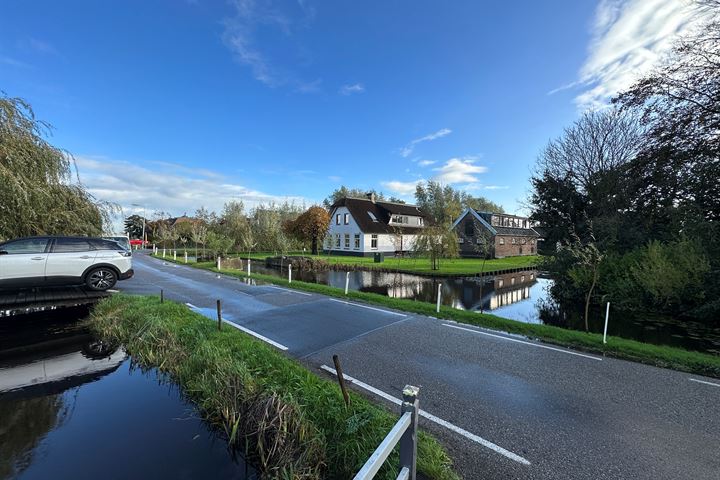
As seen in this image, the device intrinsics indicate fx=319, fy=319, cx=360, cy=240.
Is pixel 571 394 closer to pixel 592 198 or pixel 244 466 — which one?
pixel 244 466

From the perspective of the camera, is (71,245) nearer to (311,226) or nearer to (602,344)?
(602,344)

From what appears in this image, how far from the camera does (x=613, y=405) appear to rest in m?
4.35

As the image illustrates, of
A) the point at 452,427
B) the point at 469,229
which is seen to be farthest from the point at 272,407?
the point at 469,229

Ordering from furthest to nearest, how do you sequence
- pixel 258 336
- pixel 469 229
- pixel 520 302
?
pixel 469 229
pixel 520 302
pixel 258 336

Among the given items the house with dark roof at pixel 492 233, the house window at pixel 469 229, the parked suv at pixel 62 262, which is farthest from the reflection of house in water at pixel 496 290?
the house window at pixel 469 229

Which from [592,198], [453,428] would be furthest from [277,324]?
[592,198]

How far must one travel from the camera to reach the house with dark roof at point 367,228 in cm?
3700

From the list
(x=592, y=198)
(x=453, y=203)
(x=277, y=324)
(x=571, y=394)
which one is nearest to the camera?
(x=571, y=394)

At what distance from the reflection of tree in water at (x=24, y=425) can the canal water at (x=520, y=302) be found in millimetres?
11056

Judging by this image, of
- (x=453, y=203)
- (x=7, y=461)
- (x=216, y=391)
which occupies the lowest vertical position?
(x=7, y=461)

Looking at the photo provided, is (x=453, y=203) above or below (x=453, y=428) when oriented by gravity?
above

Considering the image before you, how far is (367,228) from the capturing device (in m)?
36.9

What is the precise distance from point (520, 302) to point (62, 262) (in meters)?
18.0

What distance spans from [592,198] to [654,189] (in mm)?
4469
